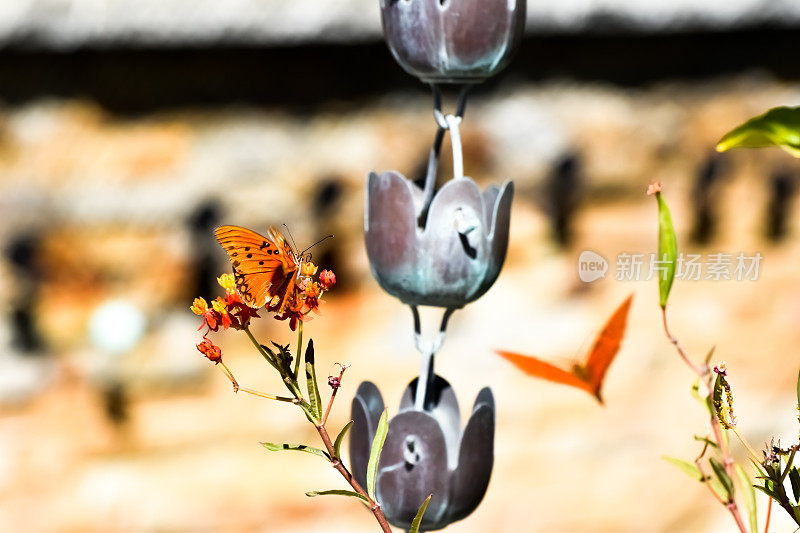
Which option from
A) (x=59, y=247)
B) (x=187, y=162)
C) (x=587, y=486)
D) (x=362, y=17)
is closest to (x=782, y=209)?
(x=587, y=486)

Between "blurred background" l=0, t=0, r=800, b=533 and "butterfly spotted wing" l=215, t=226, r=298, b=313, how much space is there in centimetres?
42

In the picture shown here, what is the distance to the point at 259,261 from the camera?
1.57 feet

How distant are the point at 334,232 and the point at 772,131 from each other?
0.57 m

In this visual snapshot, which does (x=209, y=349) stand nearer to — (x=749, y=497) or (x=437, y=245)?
(x=437, y=245)

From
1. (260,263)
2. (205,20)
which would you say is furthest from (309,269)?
(205,20)

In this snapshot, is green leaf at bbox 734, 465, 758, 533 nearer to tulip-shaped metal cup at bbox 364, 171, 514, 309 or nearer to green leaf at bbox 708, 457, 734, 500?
green leaf at bbox 708, 457, 734, 500

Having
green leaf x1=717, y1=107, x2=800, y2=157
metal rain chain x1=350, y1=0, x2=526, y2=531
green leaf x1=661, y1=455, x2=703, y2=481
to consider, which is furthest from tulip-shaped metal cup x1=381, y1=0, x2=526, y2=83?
green leaf x1=661, y1=455, x2=703, y2=481

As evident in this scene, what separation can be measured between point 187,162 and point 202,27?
0.50 ft

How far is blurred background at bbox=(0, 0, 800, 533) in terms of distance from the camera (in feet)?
2.99

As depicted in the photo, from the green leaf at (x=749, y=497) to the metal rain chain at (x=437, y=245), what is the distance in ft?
0.57

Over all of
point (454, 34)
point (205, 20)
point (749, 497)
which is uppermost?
point (205, 20)

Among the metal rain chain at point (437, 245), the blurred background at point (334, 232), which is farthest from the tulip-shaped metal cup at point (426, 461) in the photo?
the blurred background at point (334, 232)

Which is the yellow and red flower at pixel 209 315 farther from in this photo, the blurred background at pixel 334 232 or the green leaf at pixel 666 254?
the blurred background at pixel 334 232

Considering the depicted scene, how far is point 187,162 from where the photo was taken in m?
0.95
